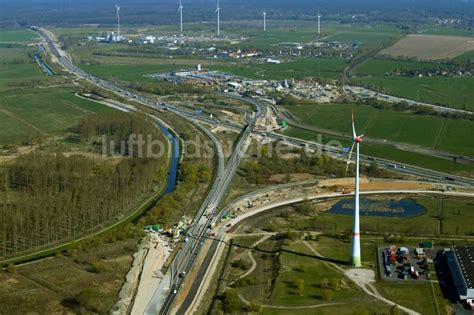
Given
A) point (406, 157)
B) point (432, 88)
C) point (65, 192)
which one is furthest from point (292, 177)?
point (432, 88)

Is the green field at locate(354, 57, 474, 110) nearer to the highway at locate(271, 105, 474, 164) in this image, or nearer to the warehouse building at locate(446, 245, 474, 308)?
the highway at locate(271, 105, 474, 164)

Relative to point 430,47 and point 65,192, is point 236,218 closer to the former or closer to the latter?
point 65,192

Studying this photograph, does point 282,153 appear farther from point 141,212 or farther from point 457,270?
point 457,270

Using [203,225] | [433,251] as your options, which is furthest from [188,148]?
[433,251]

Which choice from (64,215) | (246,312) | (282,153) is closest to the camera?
(246,312)

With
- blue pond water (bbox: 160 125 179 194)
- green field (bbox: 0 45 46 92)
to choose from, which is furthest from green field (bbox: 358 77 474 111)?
green field (bbox: 0 45 46 92)

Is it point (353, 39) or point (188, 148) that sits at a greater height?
point (353, 39)

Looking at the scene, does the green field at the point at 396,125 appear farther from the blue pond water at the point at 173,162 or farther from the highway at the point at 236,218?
the blue pond water at the point at 173,162
